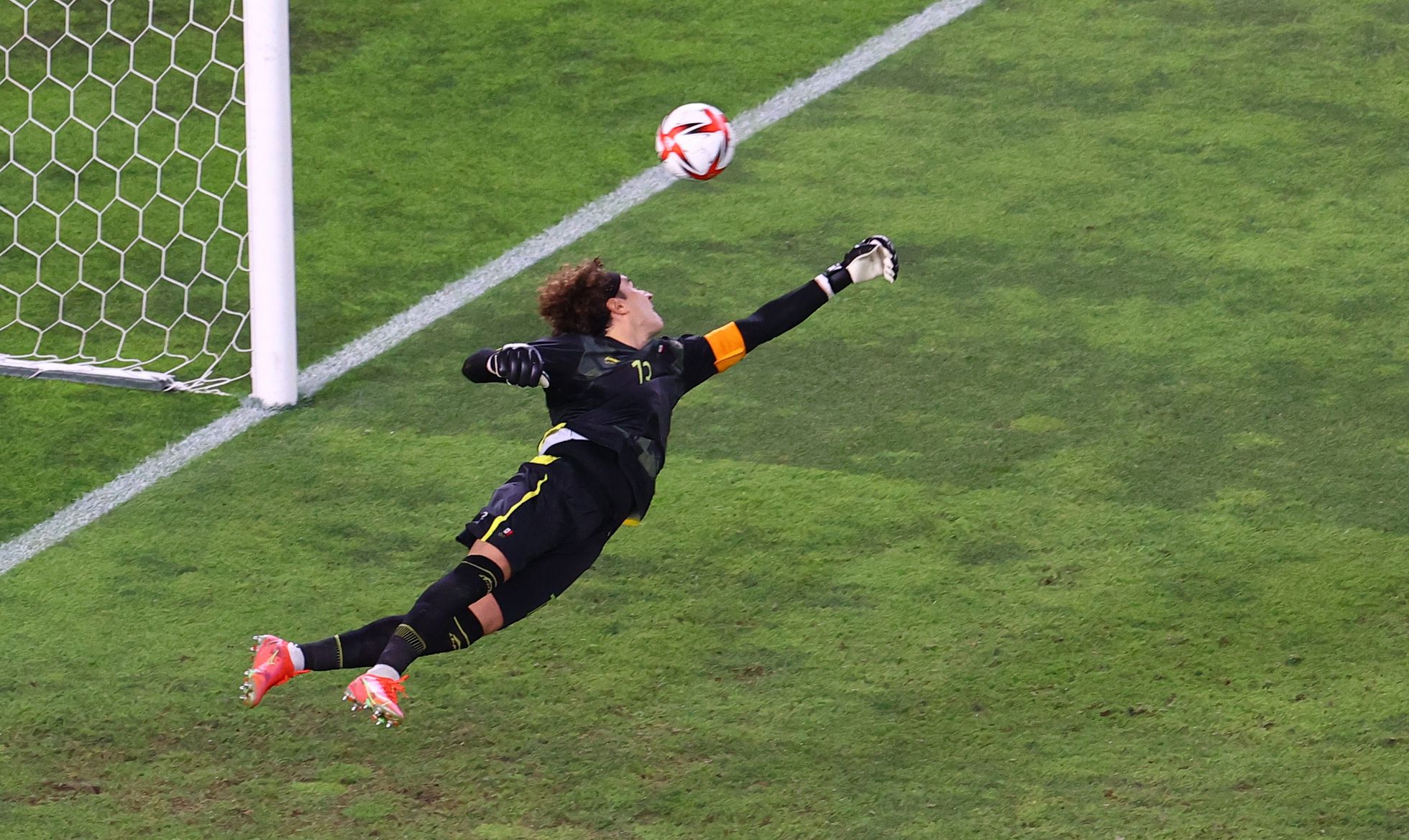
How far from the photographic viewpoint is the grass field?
5.32m

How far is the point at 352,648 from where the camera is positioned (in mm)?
5328

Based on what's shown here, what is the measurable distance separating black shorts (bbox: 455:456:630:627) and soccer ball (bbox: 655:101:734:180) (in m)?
1.39

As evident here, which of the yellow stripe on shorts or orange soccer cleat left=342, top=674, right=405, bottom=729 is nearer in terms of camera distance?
orange soccer cleat left=342, top=674, right=405, bottom=729

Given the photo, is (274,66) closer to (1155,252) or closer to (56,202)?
(56,202)

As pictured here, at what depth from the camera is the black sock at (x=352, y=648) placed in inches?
208

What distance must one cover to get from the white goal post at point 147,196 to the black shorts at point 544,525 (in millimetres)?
2247

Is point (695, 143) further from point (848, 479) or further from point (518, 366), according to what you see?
point (518, 366)

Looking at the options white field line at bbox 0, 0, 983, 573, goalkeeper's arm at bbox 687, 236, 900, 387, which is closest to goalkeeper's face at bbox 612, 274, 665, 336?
goalkeeper's arm at bbox 687, 236, 900, 387

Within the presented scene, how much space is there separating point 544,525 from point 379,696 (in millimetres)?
687

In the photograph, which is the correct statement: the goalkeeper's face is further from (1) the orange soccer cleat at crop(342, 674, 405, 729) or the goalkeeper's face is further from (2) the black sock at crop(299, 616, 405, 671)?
(1) the orange soccer cleat at crop(342, 674, 405, 729)

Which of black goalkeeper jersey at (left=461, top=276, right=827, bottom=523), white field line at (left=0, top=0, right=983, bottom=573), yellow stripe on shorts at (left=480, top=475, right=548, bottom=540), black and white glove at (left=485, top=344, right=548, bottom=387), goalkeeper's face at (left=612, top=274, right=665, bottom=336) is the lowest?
white field line at (left=0, top=0, right=983, bottom=573)

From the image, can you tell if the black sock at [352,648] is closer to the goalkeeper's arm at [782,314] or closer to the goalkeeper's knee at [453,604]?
the goalkeeper's knee at [453,604]

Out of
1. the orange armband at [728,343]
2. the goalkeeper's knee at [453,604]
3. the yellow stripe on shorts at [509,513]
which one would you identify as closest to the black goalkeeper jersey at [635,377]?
the orange armband at [728,343]

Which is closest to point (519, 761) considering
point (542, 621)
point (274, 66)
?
point (542, 621)
